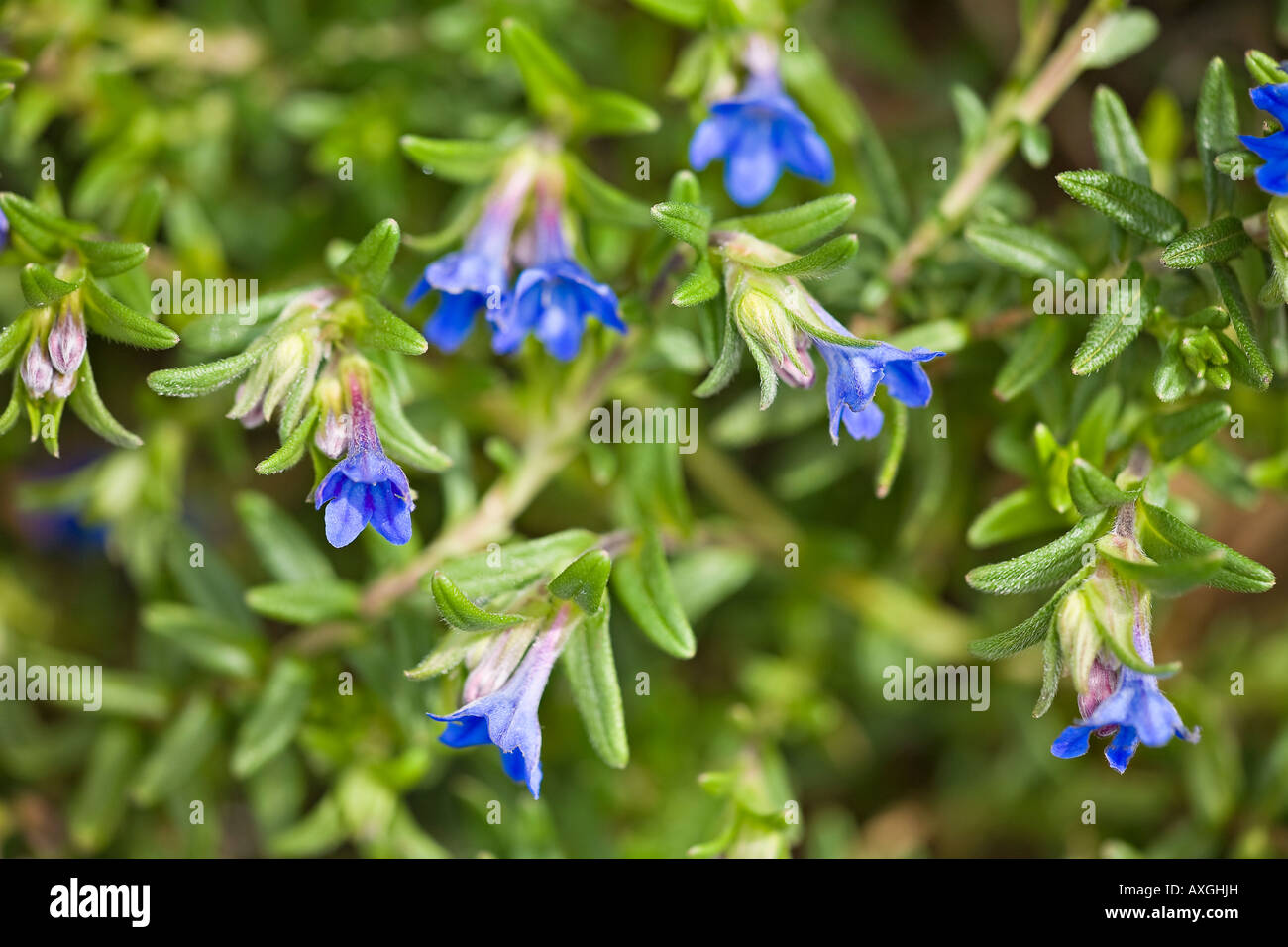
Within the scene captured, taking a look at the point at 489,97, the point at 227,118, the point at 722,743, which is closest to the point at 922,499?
the point at 722,743

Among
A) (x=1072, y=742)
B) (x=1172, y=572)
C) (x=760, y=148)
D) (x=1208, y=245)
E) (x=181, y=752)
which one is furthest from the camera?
(x=181, y=752)

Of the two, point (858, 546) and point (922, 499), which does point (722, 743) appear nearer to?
point (858, 546)

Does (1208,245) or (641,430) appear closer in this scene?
(1208,245)

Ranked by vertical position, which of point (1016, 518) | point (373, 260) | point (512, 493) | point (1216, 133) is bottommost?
point (1016, 518)

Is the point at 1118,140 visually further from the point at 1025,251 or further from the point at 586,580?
the point at 586,580

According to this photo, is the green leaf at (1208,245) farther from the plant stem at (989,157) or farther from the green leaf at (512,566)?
the green leaf at (512,566)

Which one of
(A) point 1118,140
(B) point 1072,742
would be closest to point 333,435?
(B) point 1072,742

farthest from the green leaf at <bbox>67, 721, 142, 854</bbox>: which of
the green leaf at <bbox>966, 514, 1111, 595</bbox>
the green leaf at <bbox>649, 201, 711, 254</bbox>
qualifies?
the green leaf at <bbox>966, 514, 1111, 595</bbox>
